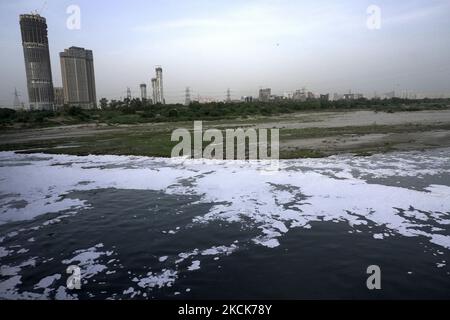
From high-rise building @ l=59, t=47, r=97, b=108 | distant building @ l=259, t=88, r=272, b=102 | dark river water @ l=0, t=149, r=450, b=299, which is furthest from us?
distant building @ l=259, t=88, r=272, b=102

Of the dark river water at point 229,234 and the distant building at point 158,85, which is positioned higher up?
the distant building at point 158,85

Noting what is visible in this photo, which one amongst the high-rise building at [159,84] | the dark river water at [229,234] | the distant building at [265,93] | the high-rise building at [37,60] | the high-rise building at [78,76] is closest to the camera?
the dark river water at [229,234]

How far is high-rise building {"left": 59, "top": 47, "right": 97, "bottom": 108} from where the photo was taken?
373 feet

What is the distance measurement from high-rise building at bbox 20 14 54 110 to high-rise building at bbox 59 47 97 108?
21.5ft

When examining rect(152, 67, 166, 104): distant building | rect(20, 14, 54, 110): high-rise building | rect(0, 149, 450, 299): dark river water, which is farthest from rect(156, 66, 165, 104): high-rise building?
rect(0, 149, 450, 299): dark river water

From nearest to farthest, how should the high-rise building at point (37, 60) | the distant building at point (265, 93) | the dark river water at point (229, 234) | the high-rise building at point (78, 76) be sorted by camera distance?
the dark river water at point (229, 234) → the high-rise building at point (37, 60) → the high-rise building at point (78, 76) → the distant building at point (265, 93)

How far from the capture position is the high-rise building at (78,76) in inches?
4476

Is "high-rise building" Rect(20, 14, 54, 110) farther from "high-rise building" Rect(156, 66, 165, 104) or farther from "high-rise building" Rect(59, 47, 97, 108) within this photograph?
"high-rise building" Rect(156, 66, 165, 104)

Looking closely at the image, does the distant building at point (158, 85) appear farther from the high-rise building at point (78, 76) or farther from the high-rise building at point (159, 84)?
the high-rise building at point (78, 76)

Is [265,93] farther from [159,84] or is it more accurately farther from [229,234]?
[229,234]

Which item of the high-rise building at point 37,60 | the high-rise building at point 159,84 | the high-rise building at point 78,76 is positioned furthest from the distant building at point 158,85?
the high-rise building at point 37,60

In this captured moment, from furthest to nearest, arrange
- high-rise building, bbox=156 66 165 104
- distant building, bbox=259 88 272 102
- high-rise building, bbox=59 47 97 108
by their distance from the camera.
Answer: distant building, bbox=259 88 272 102 → high-rise building, bbox=156 66 165 104 → high-rise building, bbox=59 47 97 108

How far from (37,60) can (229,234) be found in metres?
117

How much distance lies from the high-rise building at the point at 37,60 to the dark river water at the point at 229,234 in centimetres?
9682
